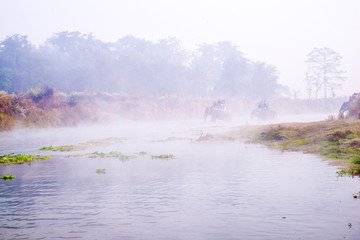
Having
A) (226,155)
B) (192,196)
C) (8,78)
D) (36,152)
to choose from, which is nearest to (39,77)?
(8,78)

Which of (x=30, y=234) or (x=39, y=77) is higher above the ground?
(x=39, y=77)

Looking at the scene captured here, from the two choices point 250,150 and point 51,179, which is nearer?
point 51,179

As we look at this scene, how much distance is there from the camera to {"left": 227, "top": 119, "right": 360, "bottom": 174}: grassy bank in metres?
17.5

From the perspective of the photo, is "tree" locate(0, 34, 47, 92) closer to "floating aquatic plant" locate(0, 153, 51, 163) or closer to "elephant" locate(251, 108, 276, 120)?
"elephant" locate(251, 108, 276, 120)

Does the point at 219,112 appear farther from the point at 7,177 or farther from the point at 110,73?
the point at 110,73

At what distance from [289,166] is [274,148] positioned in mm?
6934

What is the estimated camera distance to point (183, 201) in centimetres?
1039

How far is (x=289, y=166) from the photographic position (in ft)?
52.5

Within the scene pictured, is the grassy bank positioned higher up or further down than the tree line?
further down

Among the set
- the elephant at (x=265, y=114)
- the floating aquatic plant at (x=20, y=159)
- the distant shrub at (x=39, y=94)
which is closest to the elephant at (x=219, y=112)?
the elephant at (x=265, y=114)

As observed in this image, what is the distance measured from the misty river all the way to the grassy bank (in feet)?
4.53

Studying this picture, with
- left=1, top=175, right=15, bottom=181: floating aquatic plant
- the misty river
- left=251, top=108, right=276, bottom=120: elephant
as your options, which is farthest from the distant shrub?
left=1, top=175, right=15, bottom=181: floating aquatic plant

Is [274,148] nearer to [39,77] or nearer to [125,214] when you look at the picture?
[125,214]

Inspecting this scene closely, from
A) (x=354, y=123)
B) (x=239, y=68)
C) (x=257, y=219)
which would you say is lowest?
(x=257, y=219)
